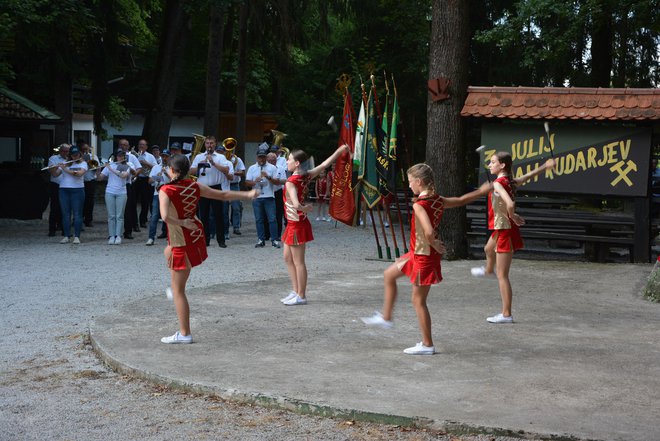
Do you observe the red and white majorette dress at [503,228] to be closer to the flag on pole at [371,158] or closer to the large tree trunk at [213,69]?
the flag on pole at [371,158]

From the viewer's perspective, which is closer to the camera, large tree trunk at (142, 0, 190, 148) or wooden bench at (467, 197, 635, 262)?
wooden bench at (467, 197, 635, 262)

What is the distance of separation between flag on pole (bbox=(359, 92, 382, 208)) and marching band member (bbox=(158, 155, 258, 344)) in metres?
6.79

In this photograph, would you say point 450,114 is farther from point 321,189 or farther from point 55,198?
point 321,189

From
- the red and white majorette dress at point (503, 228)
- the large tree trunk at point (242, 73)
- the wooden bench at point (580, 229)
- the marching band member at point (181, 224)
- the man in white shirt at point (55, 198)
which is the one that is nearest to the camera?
the marching band member at point (181, 224)

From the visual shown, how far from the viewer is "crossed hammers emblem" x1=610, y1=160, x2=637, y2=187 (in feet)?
51.6

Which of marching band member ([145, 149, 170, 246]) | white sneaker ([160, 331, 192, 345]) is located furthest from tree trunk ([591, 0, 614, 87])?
white sneaker ([160, 331, 192, 345])

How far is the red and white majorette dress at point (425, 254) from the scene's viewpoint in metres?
8.15

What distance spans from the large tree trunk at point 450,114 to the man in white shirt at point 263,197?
3.11 metres

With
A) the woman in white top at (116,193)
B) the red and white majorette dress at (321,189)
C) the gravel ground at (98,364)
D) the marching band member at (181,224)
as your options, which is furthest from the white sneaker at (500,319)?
the red and white majorette dress at (321,189)

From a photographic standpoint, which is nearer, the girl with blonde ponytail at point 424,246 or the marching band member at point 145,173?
the girl with blonde ponytail at point 424,246

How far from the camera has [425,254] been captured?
822cm

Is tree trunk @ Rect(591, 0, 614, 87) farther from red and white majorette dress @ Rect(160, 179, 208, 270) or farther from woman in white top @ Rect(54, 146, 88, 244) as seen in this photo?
red and white majorette dress @ Rect(160, 179, 208, 270)

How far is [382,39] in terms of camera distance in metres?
34.2

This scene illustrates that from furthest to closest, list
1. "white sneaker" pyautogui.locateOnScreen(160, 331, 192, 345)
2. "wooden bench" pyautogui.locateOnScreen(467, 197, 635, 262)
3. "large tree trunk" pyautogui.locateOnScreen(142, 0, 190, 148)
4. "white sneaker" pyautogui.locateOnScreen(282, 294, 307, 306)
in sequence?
"large tree trunk" pyautogui.locateOnScreen(142, 0, 190, 148), "wooden bench" pyautogui.locateOnScreen(467, 197, 635, 262), "white sneaker" pyautogui.locateOnScreen(282, 294, 307, 306), "white sneaker" pyautogui.locateOnScreen(160, 331, 192, 345)
